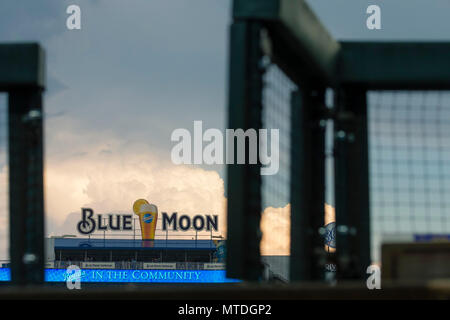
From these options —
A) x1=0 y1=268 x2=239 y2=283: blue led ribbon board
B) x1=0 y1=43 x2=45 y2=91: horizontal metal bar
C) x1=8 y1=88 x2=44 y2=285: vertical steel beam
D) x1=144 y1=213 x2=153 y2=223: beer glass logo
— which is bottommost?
x1=0 y1=268 x2=239 y2=283: blue led ribbon board

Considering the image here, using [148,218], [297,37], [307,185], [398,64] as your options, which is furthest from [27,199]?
[148,218]

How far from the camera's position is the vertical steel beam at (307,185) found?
8656 millimetres

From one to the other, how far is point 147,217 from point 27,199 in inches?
2801

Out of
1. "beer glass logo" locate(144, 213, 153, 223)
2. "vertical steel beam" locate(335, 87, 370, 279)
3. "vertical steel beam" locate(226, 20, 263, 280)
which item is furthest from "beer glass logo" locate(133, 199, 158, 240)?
"vertical steel beam" locate(226, 20, 263, 280)

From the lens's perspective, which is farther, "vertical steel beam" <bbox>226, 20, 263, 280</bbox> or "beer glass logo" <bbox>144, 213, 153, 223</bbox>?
"beer glass logo" <bbox>144, 213, 153, 223</bbox>

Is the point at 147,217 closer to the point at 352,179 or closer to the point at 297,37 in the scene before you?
the point at 352,179

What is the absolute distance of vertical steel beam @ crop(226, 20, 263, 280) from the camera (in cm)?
648

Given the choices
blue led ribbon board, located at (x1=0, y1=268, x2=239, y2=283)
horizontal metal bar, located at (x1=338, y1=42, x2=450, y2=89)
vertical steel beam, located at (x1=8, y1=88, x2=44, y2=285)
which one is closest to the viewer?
vertical steel beam, located at (x1=8, y1=88, x2=44, y2=285)

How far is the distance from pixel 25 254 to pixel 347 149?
4421mm

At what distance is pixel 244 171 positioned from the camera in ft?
21.6

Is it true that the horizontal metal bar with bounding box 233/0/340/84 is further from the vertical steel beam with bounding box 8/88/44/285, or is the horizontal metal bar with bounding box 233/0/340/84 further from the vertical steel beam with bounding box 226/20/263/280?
the vertical steel beam with bounding box 8/88/44/285

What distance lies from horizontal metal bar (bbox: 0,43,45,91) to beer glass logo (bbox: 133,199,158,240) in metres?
69.4
